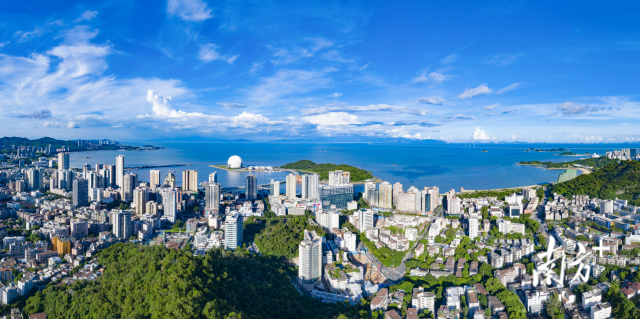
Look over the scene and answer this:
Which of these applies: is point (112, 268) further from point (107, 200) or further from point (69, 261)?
point (107, 200)

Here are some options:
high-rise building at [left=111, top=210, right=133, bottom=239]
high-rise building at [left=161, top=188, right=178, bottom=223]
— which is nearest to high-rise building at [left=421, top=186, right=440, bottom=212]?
high-rise building at [left=161, top=188, right=178, bottom=223]

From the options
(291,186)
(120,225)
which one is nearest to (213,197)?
(120,225)

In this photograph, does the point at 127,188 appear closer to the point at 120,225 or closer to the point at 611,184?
the point at 120,225

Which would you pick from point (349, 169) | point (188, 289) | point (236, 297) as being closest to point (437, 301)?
point (236, 297)

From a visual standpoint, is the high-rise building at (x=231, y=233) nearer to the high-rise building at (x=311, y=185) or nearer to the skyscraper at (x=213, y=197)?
the skyscraper at (x=213, y=197)

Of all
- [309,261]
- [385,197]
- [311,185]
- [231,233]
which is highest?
[311,185]

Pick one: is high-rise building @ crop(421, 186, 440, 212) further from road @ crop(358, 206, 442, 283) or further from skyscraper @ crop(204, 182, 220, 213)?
skyscraper @ crop(204, 182, 220, 213)

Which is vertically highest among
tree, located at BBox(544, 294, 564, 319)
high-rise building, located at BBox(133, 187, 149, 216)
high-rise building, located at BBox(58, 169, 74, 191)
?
high-rise building, located at BBox(58, 169, 74, 191)
